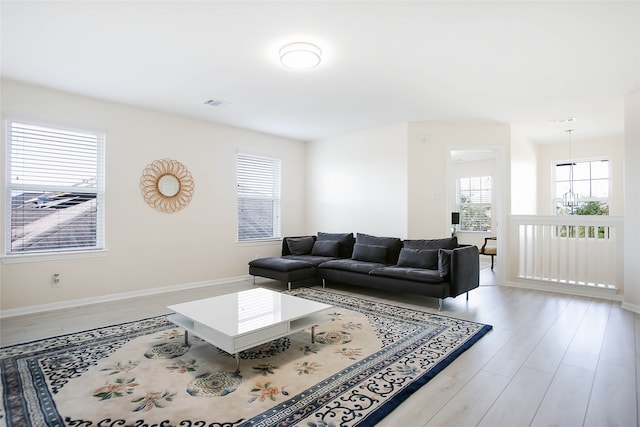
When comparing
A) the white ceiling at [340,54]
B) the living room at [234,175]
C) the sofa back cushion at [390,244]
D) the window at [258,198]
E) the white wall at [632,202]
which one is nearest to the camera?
the white ceiling at [340,54]

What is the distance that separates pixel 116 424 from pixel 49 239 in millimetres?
3178

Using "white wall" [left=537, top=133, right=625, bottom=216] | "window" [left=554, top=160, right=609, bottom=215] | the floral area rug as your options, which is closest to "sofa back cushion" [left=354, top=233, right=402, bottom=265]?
the floral area rug

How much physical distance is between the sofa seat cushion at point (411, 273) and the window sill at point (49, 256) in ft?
11.6

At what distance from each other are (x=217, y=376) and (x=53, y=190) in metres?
3.30

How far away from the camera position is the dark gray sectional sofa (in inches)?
157

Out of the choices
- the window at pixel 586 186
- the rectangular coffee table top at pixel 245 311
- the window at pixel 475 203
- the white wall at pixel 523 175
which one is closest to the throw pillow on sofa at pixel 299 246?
the rectangular coffee table top at pixel 245 311

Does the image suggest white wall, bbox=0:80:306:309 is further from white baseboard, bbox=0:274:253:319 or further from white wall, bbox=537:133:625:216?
white wall, bbox=537:133:625:216

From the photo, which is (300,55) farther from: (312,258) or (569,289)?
(569,289)

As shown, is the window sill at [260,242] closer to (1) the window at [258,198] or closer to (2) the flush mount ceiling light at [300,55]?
(1) the window at [258,198]

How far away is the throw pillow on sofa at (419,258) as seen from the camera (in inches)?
174

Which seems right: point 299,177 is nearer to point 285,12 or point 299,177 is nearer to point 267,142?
point 267,142

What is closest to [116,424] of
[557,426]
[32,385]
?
[32,385]

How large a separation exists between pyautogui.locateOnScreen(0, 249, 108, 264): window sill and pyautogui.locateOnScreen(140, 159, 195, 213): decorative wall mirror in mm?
920

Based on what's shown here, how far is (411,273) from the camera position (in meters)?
4.17
